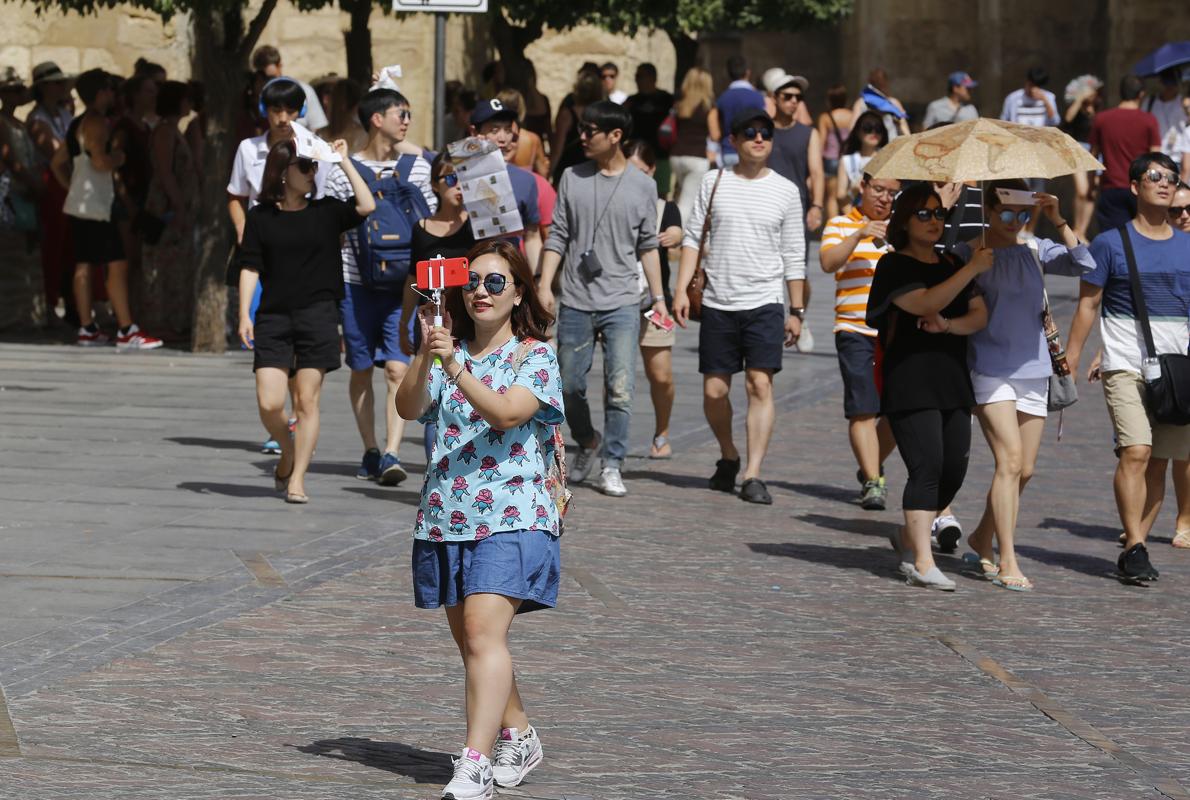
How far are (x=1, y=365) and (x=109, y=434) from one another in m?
3.38

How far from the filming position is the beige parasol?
845 centimetres

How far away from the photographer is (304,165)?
33.2ft

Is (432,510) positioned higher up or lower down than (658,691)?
higher up

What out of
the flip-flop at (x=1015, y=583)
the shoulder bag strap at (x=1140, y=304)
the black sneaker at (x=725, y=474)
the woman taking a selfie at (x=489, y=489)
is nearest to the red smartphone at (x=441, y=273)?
the woman taking a selfie at (x=489, y=489)

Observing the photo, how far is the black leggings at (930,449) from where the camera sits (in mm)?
8727

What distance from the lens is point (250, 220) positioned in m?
10.2

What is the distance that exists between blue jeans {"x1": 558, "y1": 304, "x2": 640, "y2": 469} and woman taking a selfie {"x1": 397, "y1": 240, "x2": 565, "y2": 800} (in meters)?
4.92

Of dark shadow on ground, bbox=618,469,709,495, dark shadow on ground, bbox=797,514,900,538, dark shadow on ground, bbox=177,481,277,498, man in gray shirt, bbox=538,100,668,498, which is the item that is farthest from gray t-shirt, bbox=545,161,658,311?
dark shadow on ground, bbox=177,481,277,498

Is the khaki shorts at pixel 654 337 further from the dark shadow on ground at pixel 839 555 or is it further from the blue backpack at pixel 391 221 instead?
the dark shadow on ground at pixel 839 555

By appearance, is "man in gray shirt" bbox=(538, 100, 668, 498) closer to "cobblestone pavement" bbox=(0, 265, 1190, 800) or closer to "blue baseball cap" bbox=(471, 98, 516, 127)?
"blue baseball cap" bbox=(471, 98, 516, 127)

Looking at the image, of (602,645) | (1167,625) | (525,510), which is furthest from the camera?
(1167,625)

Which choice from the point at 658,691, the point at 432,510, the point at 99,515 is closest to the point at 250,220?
the point at 99,515

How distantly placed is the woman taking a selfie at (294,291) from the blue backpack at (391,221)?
0.34 m

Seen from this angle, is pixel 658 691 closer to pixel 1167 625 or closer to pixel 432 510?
pixel 432 510
